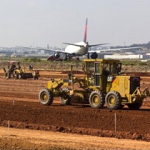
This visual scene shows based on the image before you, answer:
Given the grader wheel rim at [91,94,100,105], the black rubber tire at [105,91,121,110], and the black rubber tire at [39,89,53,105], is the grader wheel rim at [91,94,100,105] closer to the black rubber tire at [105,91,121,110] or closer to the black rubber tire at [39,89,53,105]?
the black rubber tire at [105,91,121,110]

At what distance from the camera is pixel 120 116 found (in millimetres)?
23281

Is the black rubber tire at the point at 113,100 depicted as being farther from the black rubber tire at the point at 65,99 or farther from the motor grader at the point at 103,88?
the black rubber tire at the point at 65,99

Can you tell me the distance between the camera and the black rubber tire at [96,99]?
86.4 feet

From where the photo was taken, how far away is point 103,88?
27078mm

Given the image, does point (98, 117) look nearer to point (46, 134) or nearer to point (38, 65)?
point (46, 134)

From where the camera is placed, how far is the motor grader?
25938 millimetres

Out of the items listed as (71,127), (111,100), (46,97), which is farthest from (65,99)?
(71,127)

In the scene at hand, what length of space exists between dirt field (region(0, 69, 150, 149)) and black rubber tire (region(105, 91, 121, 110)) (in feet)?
1.10

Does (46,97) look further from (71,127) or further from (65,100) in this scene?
(71,127)

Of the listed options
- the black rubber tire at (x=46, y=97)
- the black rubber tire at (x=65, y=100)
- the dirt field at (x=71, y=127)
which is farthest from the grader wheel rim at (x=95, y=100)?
the black rubber tire at (x=46, y=97)

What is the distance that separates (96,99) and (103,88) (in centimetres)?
77

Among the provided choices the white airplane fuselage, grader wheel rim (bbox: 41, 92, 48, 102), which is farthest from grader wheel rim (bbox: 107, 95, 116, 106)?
the white airplane fuselage

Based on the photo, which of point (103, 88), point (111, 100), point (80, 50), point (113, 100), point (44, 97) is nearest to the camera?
point (113, 100)

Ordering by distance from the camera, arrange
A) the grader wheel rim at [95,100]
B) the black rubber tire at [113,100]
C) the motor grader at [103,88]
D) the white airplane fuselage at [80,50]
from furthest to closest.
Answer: the white airplane fuselage at [80,50], the grader wheel rim at [95,100], the motor grader at [103,88], the black rubber tire at [113,100]
